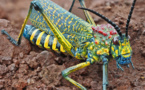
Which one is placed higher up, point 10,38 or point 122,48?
point 10,38

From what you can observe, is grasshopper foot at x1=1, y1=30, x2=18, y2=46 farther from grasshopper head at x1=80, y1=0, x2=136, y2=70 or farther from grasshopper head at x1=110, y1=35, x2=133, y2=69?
grasshopper head at x1=110, y1=35, x2=133, y2=69

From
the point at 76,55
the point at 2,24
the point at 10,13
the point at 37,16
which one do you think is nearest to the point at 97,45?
the point at 76,55

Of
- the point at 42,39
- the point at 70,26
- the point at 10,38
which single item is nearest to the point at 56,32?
the point at 70,26

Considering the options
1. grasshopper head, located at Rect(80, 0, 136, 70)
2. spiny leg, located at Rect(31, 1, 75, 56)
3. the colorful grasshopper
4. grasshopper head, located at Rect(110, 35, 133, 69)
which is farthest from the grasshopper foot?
grasshopper head, located at Rect(110, 35, 133, 69)

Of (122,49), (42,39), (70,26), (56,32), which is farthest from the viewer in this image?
(42,39)

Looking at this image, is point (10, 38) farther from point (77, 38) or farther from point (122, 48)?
point (122, 48)

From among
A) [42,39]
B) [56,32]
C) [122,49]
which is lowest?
[122,49]

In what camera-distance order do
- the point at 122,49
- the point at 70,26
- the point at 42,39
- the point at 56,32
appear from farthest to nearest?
the point at 42,39, the point at 70,26, the point at 56,32, the point at 122,49

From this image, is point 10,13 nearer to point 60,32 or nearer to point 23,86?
point 60,32
